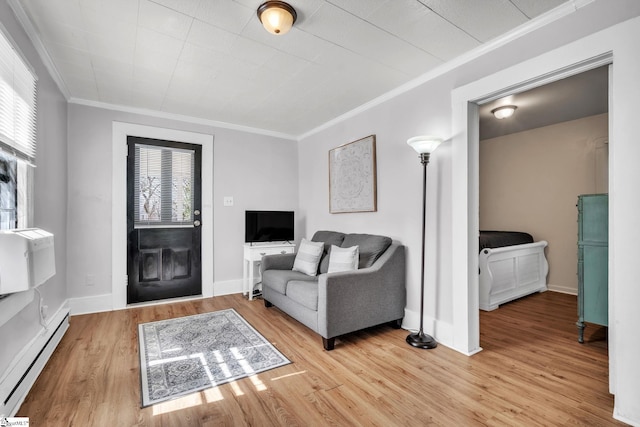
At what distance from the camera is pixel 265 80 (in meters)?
2.86

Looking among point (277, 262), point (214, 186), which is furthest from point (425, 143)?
point (214, 186)

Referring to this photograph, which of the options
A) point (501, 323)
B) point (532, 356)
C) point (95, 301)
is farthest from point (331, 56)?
point (95, 301)

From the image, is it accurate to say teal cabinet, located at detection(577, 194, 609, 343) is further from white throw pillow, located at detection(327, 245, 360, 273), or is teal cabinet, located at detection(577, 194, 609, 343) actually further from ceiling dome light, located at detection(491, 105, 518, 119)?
white throw pillow, located at detection(327, 245, 360, 273)

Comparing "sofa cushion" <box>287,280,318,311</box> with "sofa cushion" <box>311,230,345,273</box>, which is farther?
"sofa cushion" <box>311,230,345,273</box>

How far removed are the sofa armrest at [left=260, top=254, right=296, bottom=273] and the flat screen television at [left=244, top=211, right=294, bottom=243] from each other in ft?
2.04

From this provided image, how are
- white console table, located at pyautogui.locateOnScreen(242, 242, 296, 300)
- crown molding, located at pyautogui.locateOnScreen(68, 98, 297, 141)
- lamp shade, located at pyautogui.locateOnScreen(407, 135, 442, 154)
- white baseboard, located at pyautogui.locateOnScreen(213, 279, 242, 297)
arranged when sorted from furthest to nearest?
white baseboard, located at pyautogui.locateOnScreen(213, 279, 242, 297), white console table, located at pyautogui.locateOnScreen(242, 242, 296, 300), crown molding, located at pyautogui.locateOnScreen(68, 98, 297, 141), lamp shade, located at pyautogui.locateOnScreen(407, 135, 442, 154)

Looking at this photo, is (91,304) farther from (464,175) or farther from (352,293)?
(464,175)

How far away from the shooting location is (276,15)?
1.81m

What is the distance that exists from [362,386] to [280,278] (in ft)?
4.72

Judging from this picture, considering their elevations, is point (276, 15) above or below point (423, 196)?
above

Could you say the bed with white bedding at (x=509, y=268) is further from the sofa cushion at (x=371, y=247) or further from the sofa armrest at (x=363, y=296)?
the sofa cushion at (x=371, y=247)

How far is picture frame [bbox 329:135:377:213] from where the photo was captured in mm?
3348

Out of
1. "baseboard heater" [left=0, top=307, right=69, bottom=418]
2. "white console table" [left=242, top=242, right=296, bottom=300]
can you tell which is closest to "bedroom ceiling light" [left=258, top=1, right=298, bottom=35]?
"baseboard heater" [left=0, top=307, right=69, bottom=418]

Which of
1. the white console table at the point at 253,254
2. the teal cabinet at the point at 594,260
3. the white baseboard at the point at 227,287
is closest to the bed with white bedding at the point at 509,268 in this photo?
the teal cabinet at the point at 594,260
